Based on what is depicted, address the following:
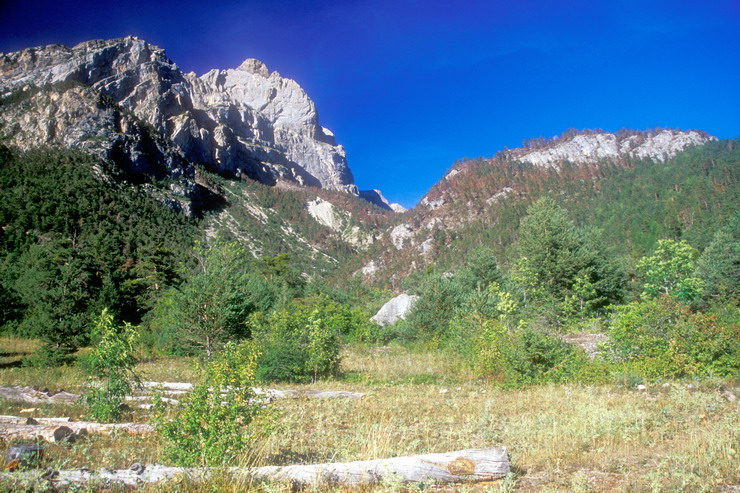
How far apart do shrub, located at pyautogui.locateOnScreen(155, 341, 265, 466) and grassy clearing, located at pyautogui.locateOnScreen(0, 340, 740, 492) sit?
32cm

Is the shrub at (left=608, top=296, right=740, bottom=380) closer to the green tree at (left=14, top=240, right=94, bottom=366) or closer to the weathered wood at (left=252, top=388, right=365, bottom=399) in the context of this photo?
the weathered wood at (left=252, top=388, right=365, bottom=399)

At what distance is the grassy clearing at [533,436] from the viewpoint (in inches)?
193

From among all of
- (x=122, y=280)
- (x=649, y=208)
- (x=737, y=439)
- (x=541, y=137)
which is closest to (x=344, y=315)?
(x=122, y=280)

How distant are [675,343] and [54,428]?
15.0m

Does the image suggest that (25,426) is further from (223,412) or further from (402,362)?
(402,362)

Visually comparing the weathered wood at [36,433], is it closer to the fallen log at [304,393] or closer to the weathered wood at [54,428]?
the weathered wood at [54,428]

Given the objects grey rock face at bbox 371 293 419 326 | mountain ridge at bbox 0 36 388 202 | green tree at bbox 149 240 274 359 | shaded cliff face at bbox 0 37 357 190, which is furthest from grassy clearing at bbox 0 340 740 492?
mountain ridge at bbox 0 36 388 202

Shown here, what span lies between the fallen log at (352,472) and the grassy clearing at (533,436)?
0.17 meters

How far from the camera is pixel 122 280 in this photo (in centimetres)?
3747

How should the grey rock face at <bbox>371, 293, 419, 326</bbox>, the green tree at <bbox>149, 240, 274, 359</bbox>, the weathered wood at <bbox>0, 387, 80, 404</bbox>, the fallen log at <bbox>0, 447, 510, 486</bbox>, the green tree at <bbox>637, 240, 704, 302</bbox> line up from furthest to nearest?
the grey rock face at <bbox>371, 293, 419, 326</bbox> < the green tree at <bbox>637, 240, 704, 302</bbox> < the green tree at <bbox>149, 240, 274, 359</bbox> < the weathered wood at <bbox>0, 387, 80, 404</bbox> < the fallen log at <bbox>0, 447, 510, 486</bbox>

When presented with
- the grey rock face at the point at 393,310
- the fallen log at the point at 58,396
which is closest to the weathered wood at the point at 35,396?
the fallen log at the point at 58,396

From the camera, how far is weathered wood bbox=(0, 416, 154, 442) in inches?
232

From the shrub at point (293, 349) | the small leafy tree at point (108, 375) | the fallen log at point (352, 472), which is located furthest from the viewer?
the shrub at point (293, 349)

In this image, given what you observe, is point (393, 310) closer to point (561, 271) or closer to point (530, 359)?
point (561, 271)
